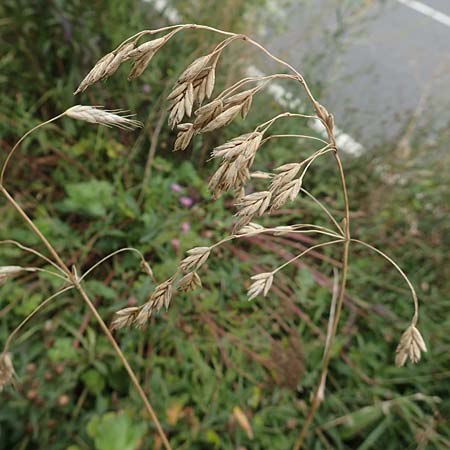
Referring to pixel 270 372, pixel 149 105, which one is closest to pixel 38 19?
pixel 149 105

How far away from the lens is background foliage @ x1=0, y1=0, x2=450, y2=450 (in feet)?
5.12

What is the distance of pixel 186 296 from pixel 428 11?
592cm

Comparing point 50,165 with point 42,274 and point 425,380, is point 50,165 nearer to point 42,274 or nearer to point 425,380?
point 42,274

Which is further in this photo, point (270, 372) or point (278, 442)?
point (270, 372)

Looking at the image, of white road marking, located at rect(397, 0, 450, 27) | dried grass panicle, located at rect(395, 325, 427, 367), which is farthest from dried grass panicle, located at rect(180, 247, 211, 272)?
white road marking, located at rect(397, 0, 450, 27)

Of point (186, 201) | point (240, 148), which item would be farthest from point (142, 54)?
point (186, 201)

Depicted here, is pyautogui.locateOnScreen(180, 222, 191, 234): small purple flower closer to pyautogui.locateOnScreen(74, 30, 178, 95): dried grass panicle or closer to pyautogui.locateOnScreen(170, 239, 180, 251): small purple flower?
pyautogui.locateOnScreen(170, 239, 180, 251): small purple flower

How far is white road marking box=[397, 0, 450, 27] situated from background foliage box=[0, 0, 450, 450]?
14.2 ft

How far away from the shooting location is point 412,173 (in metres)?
2.48

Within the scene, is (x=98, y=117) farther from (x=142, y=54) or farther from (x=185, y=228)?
(x=185, y=228)

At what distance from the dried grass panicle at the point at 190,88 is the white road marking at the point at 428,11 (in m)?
6.43

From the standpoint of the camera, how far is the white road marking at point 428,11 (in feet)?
20.3

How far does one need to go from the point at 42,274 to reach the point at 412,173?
1.72 metres

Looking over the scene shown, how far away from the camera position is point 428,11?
248 inches
